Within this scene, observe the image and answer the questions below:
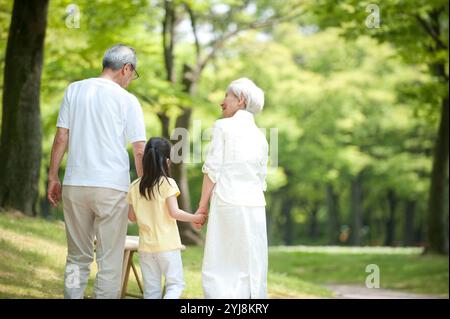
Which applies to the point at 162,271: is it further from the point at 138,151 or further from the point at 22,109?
the point at 22,109

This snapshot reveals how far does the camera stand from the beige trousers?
19.1ft

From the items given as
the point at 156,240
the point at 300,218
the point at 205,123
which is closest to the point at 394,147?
the point at 205,123

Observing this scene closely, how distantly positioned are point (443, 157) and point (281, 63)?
1601cm

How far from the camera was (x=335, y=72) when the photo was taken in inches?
1438

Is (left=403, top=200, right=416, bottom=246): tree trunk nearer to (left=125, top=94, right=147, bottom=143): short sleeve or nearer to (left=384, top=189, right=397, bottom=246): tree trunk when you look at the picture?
(left=384, top=189, right=397, bottom=246): tree trunk

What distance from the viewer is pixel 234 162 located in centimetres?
604

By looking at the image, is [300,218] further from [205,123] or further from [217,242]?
[217,242]

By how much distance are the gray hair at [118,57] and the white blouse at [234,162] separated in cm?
80

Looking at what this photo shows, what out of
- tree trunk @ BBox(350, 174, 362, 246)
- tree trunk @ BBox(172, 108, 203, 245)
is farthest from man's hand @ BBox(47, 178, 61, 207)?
tree trunk @ BBox(350, 174, 362, 246)

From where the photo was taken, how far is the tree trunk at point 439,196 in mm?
20098

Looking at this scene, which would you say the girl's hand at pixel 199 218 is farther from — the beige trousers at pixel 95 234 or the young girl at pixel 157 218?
the beige trousers at pixel 95 234

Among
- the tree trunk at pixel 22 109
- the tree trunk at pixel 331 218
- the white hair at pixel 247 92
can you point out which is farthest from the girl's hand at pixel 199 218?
the tree trunk at pixel 331 218

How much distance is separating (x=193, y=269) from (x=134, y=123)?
17.2 feet

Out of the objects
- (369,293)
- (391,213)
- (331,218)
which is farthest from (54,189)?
(391,213)
